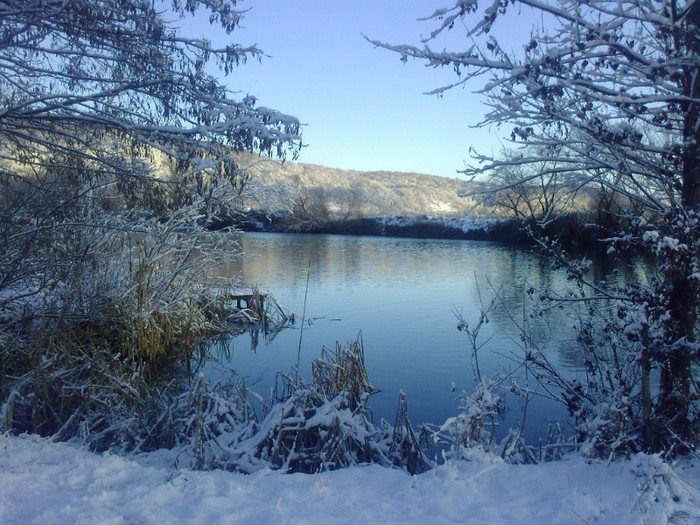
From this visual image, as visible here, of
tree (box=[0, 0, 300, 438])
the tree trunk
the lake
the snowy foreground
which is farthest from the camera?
the lake

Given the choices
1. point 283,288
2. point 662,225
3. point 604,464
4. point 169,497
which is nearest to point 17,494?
point 169,497

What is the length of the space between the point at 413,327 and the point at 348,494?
8288mm

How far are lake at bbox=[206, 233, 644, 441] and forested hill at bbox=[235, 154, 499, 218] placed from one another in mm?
1444

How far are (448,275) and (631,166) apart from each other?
1523 cm

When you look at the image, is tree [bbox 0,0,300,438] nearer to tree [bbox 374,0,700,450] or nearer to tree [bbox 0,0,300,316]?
tree [bbox 0,0,300,316]

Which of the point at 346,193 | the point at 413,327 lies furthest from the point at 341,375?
the point at 346,193

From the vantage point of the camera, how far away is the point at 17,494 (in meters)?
3.37

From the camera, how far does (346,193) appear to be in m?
55.9

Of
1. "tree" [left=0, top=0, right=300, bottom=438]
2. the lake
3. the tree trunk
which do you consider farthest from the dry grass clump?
the tree trunk

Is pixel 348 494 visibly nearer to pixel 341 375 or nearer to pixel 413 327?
pixel 341 375

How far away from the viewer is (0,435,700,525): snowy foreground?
3213mm

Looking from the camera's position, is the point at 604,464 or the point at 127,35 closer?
the point at 604,464

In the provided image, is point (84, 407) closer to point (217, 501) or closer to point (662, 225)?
point (217, 501)

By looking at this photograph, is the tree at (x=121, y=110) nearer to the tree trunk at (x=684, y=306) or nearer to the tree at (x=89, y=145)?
the tree at (x=89, y=145)
